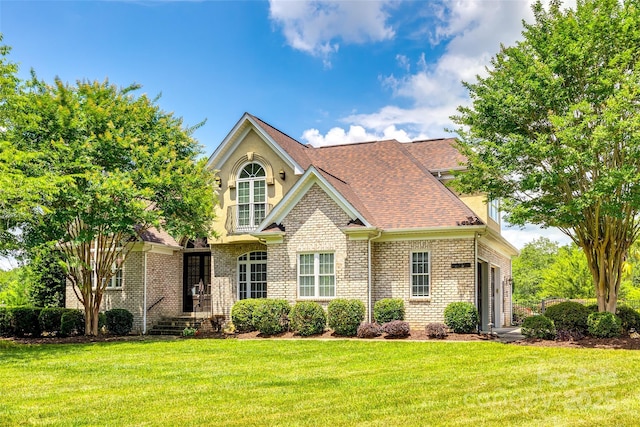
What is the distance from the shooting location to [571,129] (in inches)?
666

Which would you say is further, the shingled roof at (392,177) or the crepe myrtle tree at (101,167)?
the shingled roof at (392,177)

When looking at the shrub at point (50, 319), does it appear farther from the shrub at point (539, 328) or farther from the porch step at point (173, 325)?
the shrub at point (539, 328)

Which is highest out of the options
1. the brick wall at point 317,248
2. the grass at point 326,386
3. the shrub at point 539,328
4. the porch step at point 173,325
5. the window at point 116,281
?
the brick wall at point 317,248

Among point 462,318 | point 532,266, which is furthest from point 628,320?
point 532,266

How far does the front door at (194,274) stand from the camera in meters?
27.7

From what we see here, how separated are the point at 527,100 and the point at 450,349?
7.49 m

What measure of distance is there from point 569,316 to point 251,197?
1263 centimetres

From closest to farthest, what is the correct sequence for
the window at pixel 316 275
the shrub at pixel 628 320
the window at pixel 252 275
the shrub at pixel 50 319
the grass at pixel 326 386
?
1. the grass at pixel 326 386
2. the shrub at pixel 628 320
3. the window at pixel 316 275
4. the shrub at pixel 50 319
5. the window at pixel 252 275

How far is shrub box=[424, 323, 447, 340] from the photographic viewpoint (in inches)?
774

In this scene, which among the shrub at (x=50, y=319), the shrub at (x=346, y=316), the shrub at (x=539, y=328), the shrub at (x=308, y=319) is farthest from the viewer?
the shrub at (x=50, y=319)

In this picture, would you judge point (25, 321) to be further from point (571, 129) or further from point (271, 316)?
point (571, 129)

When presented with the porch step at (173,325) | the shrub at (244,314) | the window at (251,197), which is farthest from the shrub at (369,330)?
the porch step at (173,325)

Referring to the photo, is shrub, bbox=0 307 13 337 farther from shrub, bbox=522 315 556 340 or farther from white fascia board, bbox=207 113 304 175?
shrub, bbox=522 315 556 340

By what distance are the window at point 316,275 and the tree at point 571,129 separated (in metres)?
5.64
